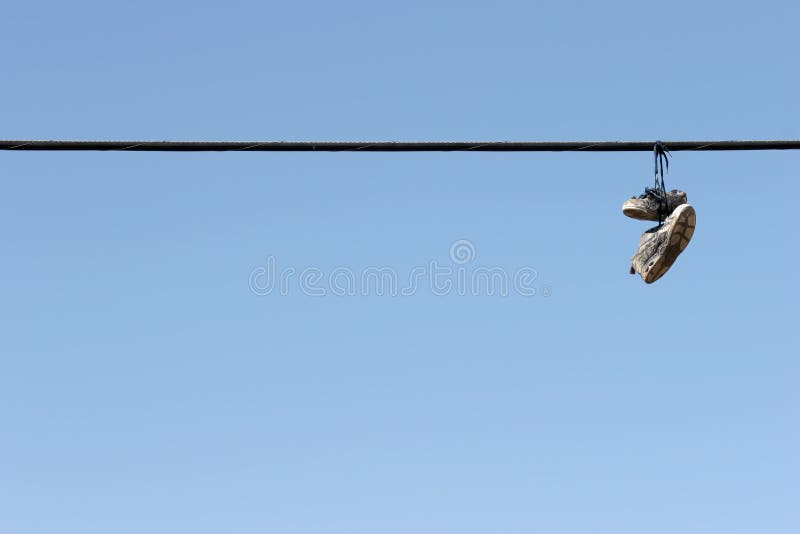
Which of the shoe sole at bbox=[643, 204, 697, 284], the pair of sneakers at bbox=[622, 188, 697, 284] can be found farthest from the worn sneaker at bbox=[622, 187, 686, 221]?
the shoe sole at bbox=[643, 204, 697, 284]

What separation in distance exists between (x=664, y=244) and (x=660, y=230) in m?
0.22

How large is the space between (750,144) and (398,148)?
2.33 metres

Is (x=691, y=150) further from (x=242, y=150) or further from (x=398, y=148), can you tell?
(x=242, y=150)

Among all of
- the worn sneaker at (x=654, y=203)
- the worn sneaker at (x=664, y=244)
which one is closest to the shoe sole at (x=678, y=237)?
the worn sneaker at (x=664, y=244)

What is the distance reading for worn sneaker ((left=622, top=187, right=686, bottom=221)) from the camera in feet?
35.6

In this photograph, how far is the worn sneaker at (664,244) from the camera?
412 inches

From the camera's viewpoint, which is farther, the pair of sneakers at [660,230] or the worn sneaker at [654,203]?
the worn sneaker at [654,203]

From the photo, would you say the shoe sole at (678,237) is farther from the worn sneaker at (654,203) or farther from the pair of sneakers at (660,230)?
the worn sneaker at (654,203)

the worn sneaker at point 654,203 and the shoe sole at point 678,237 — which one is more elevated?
the worn sneaker at point 654,203

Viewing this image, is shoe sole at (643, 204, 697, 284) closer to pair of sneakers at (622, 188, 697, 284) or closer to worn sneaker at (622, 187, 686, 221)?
pair of sneakers at (622, 188, 697, 284)

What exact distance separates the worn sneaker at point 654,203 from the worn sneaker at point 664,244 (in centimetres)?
12

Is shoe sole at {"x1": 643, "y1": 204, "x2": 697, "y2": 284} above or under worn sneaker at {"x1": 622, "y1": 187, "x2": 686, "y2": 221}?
under

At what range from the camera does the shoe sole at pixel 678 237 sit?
10.5 m

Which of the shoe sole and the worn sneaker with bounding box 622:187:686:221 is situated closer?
the shoe sole
